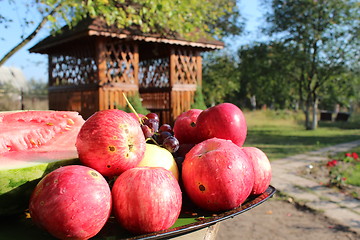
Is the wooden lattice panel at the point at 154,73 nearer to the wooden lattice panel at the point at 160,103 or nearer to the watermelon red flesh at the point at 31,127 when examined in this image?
the wooden lattice panel at the point at 160,103

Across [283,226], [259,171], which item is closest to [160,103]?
[283,226]

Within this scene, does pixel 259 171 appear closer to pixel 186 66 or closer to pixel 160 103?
pixel 186 66

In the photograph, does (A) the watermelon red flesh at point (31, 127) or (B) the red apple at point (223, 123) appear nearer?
(A) the watermelon red flesh at point (31, 127)

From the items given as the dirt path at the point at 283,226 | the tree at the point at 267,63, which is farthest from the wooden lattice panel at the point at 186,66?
the tree at the point at 267,63

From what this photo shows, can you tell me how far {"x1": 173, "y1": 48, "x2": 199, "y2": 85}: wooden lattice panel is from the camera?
11.1 meters

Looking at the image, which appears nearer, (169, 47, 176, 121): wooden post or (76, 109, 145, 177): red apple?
(76, 109, 145, 177): red apple

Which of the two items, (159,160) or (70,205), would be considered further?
(159,160)

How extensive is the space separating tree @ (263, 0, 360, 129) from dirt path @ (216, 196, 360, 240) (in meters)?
15.1

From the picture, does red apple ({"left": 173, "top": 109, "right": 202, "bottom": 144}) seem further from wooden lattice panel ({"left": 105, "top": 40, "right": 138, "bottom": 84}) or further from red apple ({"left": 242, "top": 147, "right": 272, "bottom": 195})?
wooden lattice panel ({"left": 105, "top": 40, "right": 138, "bottom": 84})

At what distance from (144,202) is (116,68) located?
30.0ft

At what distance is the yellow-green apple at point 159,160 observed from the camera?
145 centimetres

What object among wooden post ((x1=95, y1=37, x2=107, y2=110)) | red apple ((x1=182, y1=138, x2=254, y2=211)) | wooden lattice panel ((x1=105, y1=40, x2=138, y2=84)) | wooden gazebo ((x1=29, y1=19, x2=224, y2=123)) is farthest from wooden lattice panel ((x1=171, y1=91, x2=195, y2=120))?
red apple ((x1=182, y1=138, x2=254, y2=211))

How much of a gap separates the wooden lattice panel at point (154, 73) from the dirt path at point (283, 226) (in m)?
6.77

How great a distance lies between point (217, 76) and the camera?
2198cm
